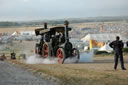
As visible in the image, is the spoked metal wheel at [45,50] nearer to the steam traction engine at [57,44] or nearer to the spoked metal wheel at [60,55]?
the steam traction engine at [57,44]

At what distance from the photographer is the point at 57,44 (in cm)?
2650

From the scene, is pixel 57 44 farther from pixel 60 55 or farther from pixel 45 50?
pixel 45 50

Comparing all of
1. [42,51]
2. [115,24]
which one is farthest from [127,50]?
[115,24]

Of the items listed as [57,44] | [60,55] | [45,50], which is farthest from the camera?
[45,50]

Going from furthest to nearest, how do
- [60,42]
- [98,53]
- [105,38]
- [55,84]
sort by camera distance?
1. [105,38]
2. [98,53]
3. [60,42]
4. [55,84]

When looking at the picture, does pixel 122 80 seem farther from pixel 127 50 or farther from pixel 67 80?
pixel 127 50

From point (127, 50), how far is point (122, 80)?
95.0 ft

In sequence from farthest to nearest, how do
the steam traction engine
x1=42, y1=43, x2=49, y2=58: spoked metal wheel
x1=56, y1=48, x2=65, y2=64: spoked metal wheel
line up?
x1=42, y1=43, x2=49, y2=58: spoked metal wheel, the steam traction engine, x1=56, y1=48, x2=65, y2=64: spoked metal wheel

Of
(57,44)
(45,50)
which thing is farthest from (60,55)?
(45,50)

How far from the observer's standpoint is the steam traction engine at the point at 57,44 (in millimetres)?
25188

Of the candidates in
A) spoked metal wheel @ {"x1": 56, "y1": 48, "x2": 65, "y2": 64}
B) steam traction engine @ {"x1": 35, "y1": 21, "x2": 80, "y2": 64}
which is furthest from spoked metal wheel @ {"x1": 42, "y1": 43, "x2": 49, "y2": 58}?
spoked metal wheel @ {"x1": 56, "y1": 48, "x2": 65, "y2": 64}

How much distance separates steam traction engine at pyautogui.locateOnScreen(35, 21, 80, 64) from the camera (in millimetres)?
25188

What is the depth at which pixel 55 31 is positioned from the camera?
87.5ft

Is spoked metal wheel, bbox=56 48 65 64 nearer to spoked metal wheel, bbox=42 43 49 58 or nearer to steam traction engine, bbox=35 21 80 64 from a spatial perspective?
steam traction engine, bbox=35 21 80 64
